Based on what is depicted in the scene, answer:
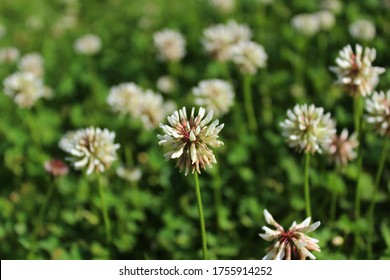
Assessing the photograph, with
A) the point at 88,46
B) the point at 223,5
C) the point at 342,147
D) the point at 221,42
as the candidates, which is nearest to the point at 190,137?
the point at 342,147

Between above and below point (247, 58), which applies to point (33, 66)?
above

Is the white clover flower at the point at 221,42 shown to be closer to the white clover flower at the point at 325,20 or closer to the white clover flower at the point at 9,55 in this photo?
the white clover flower at the point at 325,20

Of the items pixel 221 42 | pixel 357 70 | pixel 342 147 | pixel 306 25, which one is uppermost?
pixel 306 25

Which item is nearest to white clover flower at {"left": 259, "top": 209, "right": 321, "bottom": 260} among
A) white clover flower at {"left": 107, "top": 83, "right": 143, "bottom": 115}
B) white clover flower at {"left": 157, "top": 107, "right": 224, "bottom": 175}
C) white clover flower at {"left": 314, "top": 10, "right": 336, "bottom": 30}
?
white clover flower at {"left": 157, "top": 107, "right": 224, "bottom": 175}

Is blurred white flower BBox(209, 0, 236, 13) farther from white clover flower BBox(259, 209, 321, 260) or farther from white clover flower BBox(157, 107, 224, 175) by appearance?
white clover flower BBox(259, 209, 321, 260)

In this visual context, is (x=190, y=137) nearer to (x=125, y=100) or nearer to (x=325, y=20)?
(x=125, y=100)
